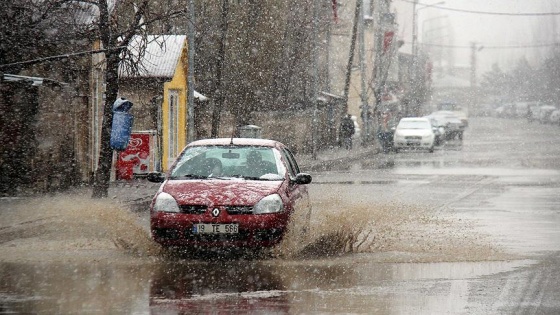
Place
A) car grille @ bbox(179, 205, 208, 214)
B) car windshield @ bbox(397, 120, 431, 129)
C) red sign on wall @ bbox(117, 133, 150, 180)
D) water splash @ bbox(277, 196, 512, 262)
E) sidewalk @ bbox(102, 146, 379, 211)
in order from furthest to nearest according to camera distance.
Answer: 1. car windshield @ bbox(397, 120, 431, 129)
2. red sign on wall @ bbox(117, 133, 150, 180)
3. sidewalk @ bbox(102, 146, 379, 211)
4. water splash @ bbox(277, 196, 512, 262)
5. car grille @ bbox(179, 205, 208, 214)

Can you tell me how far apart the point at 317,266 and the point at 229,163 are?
8.06ft

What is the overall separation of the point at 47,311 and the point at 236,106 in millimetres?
35041

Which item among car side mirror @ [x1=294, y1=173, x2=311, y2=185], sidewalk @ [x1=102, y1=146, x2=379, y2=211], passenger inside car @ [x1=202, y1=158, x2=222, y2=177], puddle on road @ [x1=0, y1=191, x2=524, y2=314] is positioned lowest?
puddle on road @ [x1=0, y1=191, x2=524, y2=314]

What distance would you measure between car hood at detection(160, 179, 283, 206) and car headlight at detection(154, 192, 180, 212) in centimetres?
5

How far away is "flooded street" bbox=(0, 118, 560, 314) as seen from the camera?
9.69 m

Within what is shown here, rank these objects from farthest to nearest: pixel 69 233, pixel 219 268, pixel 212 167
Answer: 1. pixel 69 233
2. pixel 212 167
3. pixel 219 268

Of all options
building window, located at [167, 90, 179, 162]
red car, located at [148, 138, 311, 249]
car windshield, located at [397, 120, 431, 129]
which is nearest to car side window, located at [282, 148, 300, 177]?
red car, located at [148, 138, 311, 249]

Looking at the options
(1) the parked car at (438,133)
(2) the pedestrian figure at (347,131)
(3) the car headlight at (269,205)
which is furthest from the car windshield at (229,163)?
(1) the parked car at (438,133)

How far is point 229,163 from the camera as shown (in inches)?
561

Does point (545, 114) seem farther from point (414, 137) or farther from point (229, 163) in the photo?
point (229, 163)

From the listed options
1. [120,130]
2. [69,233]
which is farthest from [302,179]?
[120,130]

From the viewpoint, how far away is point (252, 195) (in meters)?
12.8

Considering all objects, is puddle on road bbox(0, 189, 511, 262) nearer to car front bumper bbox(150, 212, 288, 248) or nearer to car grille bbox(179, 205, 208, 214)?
car front bumper bbox(150, 212, 288, 248)

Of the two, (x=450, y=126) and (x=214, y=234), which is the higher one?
(x=450, y=126)
